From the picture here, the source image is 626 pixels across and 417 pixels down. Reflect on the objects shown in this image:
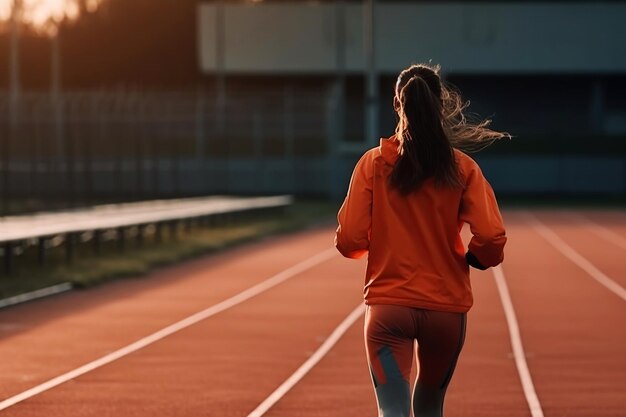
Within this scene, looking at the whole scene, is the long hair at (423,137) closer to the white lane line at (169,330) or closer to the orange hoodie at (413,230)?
the orange hoodie at (413,230)

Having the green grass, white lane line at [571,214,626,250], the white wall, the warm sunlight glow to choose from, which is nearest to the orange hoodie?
the green grass

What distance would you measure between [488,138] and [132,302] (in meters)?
13.4

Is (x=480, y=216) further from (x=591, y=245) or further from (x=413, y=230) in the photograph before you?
(x=591, y=245)

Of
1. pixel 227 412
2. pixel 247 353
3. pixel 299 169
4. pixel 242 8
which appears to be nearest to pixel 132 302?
pixel 247 353

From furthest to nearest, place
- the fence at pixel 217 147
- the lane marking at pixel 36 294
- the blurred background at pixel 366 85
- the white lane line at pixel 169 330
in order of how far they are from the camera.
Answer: the blurred background at pixel 366 85
the fence at pixel 217 147
the lane marking at pixel 36 294
the white lane line at pixel 169 330

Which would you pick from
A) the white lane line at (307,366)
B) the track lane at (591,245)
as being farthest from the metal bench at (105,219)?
the track lane at (591,245)

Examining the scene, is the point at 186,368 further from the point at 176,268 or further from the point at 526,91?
the point at 526,91

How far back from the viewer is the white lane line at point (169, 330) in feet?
37.3

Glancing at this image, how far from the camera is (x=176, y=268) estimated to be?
26.0m

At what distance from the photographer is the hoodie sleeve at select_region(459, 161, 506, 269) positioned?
6125mm

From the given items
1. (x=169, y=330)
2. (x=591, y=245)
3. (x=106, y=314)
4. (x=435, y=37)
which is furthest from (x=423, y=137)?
(x=435, y=37)

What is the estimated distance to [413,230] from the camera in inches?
241

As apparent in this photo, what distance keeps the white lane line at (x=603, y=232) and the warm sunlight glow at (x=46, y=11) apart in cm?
5471

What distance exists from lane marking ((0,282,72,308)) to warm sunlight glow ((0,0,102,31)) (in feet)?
249
